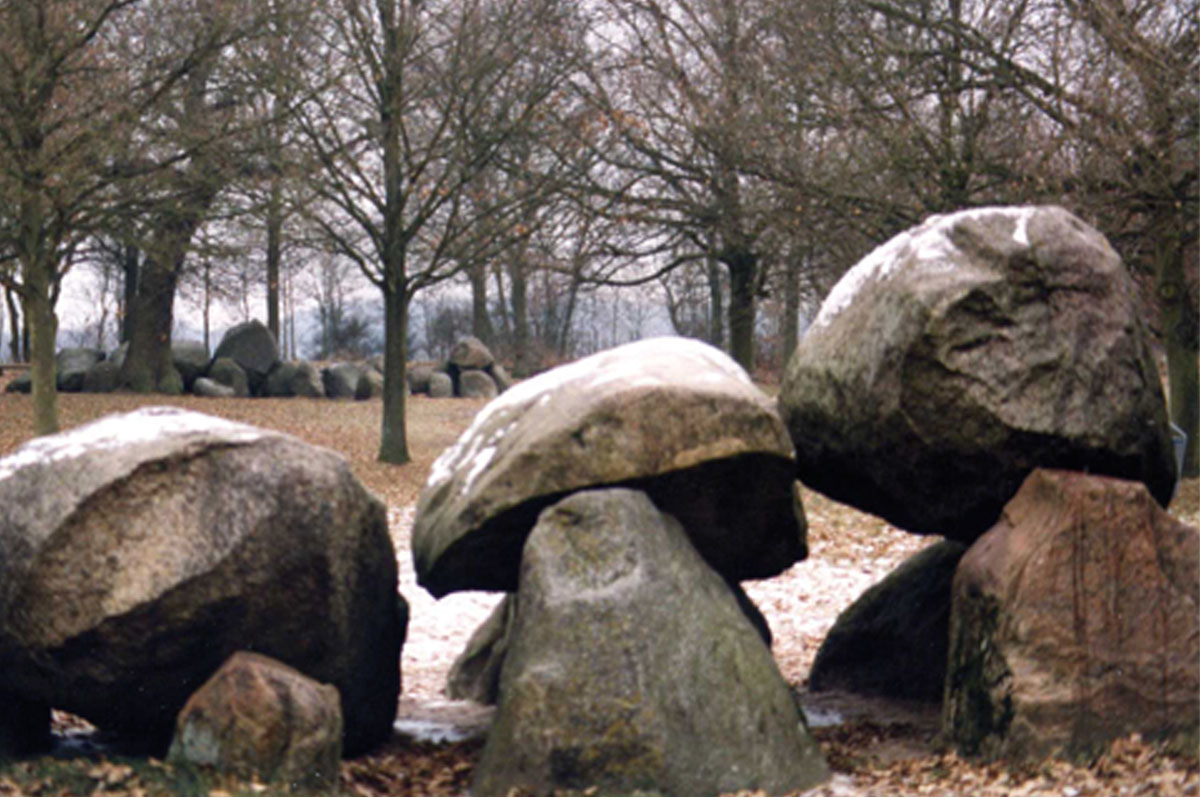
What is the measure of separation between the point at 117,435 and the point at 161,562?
674 millimetres

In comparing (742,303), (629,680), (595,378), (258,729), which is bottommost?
(258,729)

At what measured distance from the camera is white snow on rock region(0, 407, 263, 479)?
5.44m

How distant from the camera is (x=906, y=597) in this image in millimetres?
7465

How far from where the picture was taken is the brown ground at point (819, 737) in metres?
5.12

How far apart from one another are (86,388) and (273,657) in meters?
21.9

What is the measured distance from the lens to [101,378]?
25578 mm

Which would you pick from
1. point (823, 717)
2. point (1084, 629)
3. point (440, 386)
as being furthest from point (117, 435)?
point (440, 386)

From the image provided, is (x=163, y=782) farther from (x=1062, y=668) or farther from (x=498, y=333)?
(x=498, y=333)

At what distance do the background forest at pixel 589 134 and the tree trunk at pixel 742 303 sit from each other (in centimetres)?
5

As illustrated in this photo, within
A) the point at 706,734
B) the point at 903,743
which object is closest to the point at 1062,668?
the point at 903,743

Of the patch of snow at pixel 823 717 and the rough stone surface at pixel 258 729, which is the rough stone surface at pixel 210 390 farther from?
the rough stone surface at pixel 258 729

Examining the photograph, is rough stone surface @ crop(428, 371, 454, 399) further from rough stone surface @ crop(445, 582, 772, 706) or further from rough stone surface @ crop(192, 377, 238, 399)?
rough stone surface @ crop(445, 582, 772, 706)

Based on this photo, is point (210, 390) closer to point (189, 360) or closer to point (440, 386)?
point (189, 360)

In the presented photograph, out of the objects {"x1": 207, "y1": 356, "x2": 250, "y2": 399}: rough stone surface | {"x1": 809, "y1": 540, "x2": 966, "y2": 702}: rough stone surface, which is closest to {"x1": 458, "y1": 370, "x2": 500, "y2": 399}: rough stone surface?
{"x1": 207, "y1": 356, "x2": 250, "y2": 399}: rough stone surface
